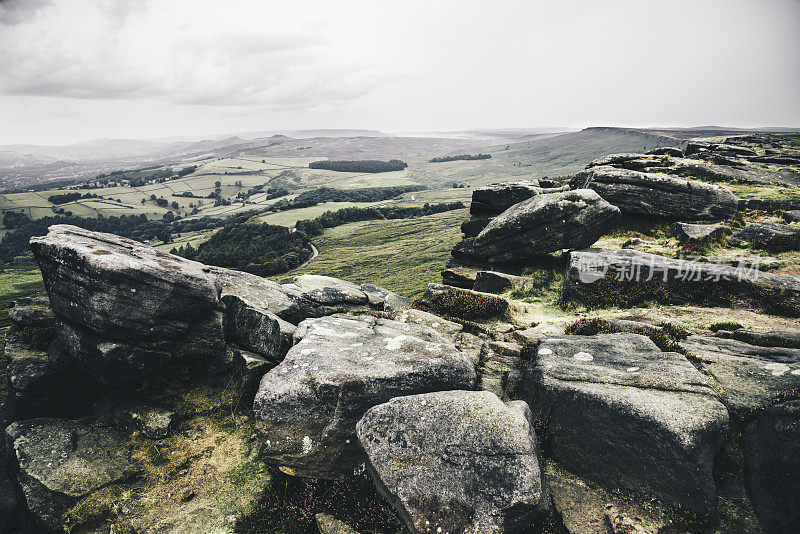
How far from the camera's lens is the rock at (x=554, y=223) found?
927 inches

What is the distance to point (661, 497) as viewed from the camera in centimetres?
838

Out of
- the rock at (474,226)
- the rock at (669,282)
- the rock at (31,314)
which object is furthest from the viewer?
the rock at (474,226)

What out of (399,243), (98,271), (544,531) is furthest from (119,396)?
(399,243)

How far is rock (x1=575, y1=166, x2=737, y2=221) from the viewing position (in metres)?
25.9

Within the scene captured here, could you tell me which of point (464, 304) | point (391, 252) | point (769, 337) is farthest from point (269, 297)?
point (391, 252)

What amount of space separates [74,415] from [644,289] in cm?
2701

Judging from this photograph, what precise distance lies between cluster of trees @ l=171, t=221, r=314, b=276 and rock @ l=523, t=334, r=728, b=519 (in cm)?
10554

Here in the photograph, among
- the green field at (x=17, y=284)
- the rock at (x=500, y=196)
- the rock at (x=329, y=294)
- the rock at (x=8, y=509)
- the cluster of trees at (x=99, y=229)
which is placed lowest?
the green field at (x=17, y=284)

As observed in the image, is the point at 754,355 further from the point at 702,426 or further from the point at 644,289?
the point at 644,289

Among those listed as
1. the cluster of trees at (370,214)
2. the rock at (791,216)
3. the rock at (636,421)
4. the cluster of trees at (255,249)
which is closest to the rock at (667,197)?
the rock at (791,216)

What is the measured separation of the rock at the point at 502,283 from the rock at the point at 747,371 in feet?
35.5

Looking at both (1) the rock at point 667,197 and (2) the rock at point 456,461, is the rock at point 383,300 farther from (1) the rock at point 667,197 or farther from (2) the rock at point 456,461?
(1) the rock at point 667,197

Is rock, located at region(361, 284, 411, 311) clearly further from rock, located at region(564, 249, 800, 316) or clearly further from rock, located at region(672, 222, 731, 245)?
rock, located at region(672, 222, 731, 245)

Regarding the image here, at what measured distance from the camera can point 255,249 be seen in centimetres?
13038
